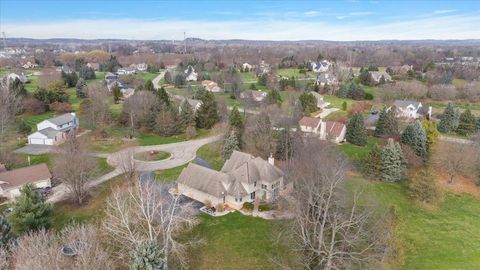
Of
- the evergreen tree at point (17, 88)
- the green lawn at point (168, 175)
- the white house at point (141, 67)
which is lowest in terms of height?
the green lawn at point (168, 175)

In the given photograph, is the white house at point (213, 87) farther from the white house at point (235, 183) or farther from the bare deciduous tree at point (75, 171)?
the bare deciduous tree at point (75, 171)

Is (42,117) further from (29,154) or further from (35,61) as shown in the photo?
(35,61)

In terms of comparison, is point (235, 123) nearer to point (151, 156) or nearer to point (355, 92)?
point (151, 156)

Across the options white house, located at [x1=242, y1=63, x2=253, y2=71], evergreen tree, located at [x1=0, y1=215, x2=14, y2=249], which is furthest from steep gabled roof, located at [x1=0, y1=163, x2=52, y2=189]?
white house, located at [x1=242, y1=63, x2=253, y2=71]

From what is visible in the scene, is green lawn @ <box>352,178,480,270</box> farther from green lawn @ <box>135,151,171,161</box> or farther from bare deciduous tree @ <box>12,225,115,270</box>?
green lawn @ <box>135,151,171,161</box>

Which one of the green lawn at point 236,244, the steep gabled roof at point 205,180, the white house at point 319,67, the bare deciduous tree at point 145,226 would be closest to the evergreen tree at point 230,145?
the steep gabled roof at point 205,180

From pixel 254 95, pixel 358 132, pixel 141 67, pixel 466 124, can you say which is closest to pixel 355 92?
pixel 254 95
